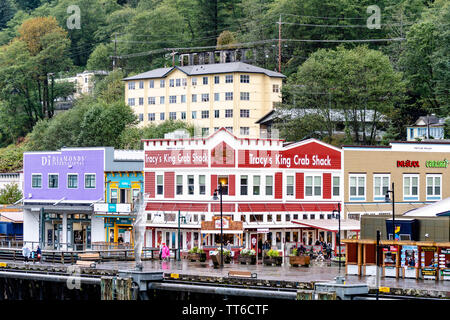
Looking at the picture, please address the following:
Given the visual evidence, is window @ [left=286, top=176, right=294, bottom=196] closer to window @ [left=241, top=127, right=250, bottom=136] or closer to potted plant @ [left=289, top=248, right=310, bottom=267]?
potted plant @ [left=289, top=248, right=310, bottom=267]

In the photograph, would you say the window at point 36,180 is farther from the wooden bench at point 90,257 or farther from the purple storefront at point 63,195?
the wooden bench at point 90,257

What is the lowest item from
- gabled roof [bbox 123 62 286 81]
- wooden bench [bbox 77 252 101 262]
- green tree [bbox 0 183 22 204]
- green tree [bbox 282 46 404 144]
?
wooden bench [bbox 77 252 101 262]

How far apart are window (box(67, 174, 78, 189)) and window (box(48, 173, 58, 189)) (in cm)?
143

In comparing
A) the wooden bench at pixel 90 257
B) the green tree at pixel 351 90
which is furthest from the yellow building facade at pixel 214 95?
the wooden bench at pixel 90 257

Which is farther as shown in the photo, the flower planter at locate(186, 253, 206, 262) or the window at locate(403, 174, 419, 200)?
the window at locate(403, 174, 419, 200)

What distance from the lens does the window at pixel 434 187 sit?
84312 mm

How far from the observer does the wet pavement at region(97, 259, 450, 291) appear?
2021 inches

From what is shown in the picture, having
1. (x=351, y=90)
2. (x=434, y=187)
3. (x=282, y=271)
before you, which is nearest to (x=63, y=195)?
(x=434, y=187)

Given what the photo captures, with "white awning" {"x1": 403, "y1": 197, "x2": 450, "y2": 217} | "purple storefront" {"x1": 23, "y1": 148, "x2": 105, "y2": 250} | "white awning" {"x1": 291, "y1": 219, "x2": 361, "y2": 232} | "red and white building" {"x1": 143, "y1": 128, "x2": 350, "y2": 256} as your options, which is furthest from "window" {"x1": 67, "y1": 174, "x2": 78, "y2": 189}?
"white awning" {"x1": 403, "y1": 197, "x2": 450, "y2": 217}

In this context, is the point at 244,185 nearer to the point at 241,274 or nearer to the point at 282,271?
the point at 282,271

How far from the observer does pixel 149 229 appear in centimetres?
7812

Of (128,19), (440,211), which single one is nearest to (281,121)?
(440,211)

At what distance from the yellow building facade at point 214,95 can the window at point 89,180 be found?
39771 millimetres
